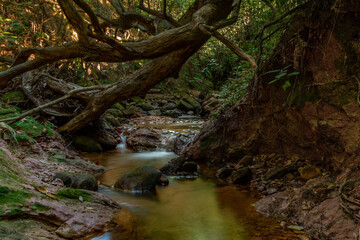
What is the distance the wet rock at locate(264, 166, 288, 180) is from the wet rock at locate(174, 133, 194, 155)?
10.5ft

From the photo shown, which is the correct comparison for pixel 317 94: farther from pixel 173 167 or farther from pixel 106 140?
pixel 106 140

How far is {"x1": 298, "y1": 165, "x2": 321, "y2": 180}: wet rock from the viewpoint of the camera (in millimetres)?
3930

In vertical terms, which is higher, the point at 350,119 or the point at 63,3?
the point at 63,3

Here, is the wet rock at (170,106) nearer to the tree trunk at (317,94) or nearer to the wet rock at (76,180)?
the tree trunk at (317,94)

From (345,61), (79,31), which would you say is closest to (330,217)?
(345,61)

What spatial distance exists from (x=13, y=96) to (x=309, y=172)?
7.54m

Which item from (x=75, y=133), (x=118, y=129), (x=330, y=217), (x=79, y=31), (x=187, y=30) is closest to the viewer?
(x=330, y=217)

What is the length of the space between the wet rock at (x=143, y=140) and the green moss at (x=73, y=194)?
14.8 ft

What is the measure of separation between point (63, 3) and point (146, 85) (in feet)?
8.81

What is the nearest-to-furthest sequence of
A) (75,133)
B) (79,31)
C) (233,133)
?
(79,31) < (233,133) < (75,133)

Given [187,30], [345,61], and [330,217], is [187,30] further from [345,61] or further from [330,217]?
[330,217]

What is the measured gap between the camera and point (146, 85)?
19.3ft

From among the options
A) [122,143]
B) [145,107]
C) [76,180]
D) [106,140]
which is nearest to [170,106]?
[145,107]

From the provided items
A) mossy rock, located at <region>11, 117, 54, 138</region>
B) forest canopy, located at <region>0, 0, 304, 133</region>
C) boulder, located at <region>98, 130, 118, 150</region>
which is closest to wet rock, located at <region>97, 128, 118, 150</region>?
boulder, located at <region>98, 130, 118, 150</region>
